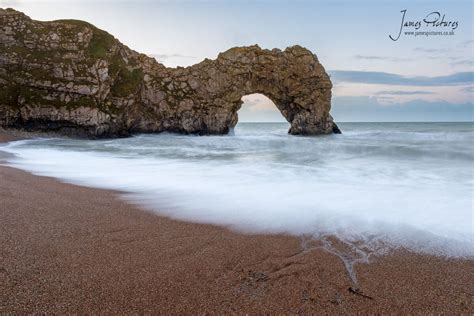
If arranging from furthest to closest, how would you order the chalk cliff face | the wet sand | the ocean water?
the chalk cliff face, the ocean water, the wet sand

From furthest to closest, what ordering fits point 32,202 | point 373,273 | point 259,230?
point 32,202, point 259,230, point 373,273

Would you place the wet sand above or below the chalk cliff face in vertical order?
below

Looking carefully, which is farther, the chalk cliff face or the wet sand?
the chalk cliff face

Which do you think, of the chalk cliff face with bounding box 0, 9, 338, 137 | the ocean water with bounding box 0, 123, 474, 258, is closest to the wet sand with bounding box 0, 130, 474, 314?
the ocean water with bounding box 0, 123, 474, 258

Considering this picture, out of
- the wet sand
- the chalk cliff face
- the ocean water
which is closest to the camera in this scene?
the wet sand

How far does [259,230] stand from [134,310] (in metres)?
2.03

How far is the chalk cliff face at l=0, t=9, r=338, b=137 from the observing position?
2345 centimetres

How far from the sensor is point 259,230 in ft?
12.5

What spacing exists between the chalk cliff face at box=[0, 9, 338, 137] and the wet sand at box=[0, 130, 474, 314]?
75.0 feet

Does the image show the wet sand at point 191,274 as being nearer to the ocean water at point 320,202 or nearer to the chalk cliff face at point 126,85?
the ocean water at point 320,202

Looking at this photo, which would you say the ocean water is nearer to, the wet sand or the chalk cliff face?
the wet sand

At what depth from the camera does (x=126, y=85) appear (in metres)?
26.9

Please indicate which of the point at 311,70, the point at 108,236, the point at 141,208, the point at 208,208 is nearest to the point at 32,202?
the point at 141,208

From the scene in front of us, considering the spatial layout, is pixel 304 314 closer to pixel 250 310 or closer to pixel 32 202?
pixel 250 310
